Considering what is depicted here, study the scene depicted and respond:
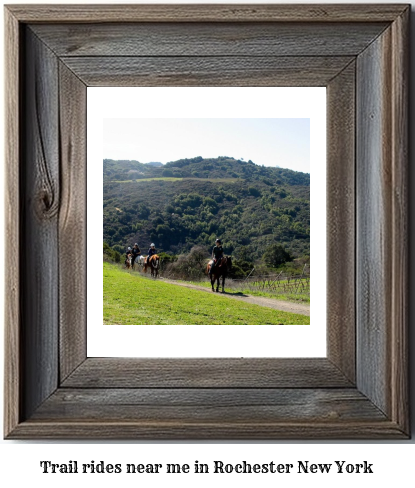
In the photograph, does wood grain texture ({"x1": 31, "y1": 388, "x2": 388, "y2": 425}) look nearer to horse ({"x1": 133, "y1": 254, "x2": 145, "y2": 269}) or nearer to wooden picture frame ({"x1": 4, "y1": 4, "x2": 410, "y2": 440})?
wooden picture frame ({"x1": 4, "y1": 4, "x2": 410, "y2": 440})

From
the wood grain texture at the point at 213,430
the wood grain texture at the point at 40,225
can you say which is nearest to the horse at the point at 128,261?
the wood grain texture at the point at 40,225

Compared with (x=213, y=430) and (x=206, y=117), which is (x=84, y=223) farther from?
(x=213, y=430)

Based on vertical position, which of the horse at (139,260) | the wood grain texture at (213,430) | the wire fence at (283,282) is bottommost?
the wood grain texture at (213,430)

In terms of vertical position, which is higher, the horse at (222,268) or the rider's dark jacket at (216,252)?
the rider's dark jacket at (216,252)
